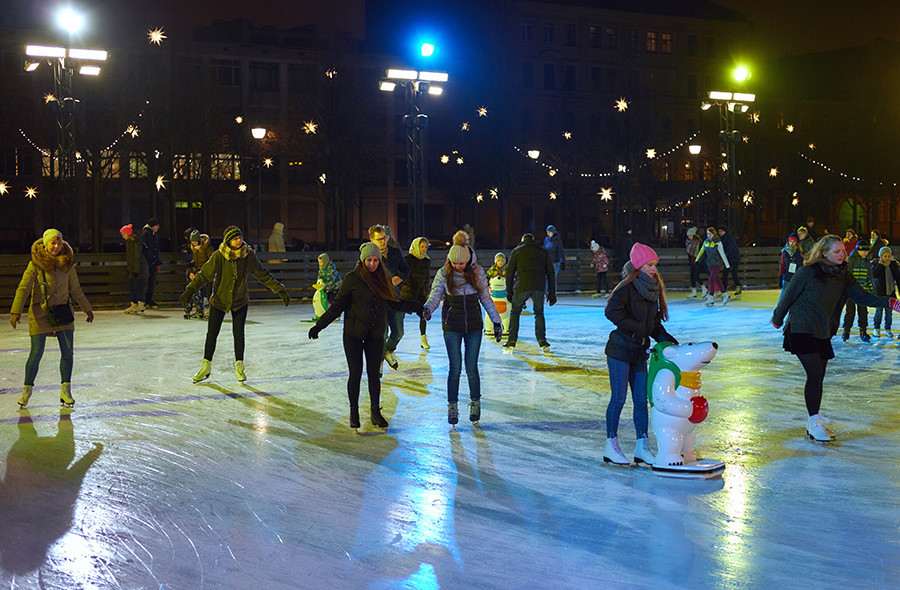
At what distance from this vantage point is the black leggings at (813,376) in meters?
7.19

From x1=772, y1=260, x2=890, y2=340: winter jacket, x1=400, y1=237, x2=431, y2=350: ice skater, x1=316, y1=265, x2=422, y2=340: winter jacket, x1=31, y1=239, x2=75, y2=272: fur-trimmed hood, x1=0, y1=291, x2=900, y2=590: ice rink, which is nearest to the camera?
x1=0, y1=291, x2=900, y2=590: ice rink

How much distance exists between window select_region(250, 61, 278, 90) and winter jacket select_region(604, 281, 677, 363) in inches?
2030

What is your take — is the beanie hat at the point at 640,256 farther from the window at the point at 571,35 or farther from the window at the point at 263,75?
the window at the point at 571,35

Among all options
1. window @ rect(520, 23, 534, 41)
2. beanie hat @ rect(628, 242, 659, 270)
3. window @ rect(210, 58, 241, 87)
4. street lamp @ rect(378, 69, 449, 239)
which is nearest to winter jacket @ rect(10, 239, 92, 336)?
beanie hat @ rect(628, 242, 659, 270)

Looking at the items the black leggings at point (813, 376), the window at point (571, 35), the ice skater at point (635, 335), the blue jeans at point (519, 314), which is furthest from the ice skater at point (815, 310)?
the window at point (571, 35)

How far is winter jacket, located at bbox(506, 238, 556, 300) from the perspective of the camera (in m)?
13.0

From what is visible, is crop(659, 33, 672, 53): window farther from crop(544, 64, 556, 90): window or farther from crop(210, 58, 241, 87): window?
crop(210, 58, 241, 87): window

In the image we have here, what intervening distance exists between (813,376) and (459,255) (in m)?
2.86

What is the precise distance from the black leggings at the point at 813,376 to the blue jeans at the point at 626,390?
137cm

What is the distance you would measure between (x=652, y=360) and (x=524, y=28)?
5810 centimetres

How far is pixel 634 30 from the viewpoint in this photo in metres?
64.8

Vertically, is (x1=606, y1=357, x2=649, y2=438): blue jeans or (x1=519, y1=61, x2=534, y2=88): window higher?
(x1=519, y1=61, x2=534, y2=88): window

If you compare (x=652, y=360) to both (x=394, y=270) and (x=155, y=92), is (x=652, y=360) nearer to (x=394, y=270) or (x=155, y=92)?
(x=394, y=270)

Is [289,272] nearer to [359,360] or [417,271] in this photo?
[417,271]
